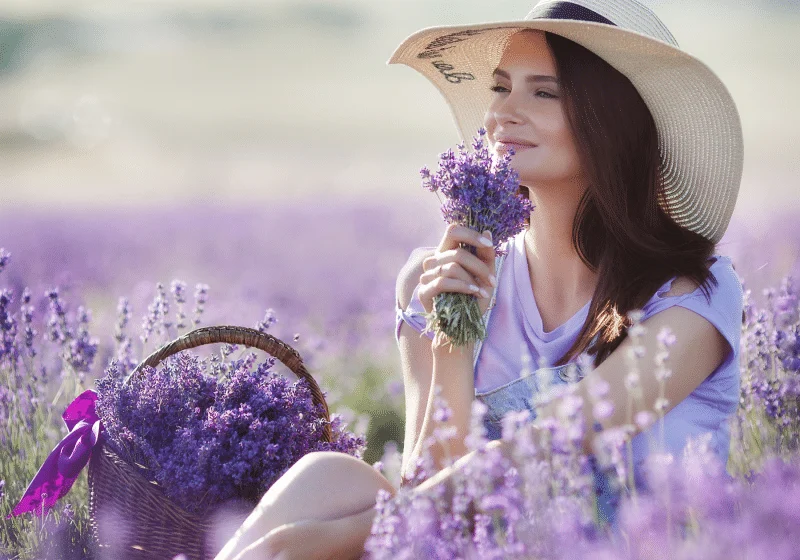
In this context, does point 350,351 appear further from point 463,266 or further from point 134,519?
point 463,266

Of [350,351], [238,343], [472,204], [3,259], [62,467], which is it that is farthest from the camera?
[350,351]

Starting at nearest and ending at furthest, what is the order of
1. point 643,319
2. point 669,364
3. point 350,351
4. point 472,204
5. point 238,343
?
point 472,204
point 669,364
point 643,319
point 238,343
point 350,351

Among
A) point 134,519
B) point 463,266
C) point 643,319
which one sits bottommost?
point 134,519

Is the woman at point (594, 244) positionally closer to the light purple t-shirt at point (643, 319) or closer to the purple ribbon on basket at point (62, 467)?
the light purple t-shirt at point (643, 319)

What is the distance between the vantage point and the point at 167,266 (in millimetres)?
7500

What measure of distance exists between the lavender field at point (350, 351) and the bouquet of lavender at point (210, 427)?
A: 354mm

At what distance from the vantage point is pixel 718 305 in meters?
2.57

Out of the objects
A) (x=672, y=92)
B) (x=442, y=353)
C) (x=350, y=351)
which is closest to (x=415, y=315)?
(x=442, y=353)

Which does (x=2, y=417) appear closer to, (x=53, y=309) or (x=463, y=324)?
(x=53, y=309)

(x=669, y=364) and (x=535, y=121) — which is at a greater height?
(x=535, y=121)

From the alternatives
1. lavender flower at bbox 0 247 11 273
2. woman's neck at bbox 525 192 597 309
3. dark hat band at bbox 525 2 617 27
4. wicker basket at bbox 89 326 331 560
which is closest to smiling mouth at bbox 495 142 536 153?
woman's neck at bbox 525 192 597 309

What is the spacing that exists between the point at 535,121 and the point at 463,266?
0.49 metres

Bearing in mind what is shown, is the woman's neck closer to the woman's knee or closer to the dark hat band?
the dark hat band

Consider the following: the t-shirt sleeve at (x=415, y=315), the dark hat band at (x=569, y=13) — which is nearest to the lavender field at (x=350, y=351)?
the t-shirt sleeve at (x=415, y=315)
